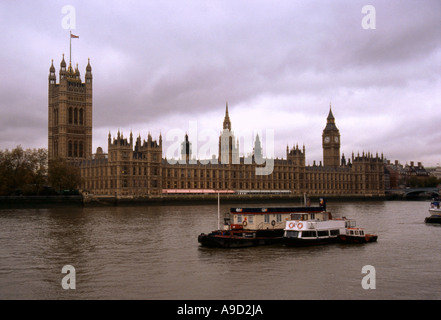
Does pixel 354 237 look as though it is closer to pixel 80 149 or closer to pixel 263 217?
pixel 263 217

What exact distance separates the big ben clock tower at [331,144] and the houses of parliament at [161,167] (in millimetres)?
1277

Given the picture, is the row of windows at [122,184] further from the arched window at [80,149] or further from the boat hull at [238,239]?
the boat hull at [238,239]

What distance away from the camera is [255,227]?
4125cm

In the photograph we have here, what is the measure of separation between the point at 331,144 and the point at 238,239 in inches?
6252

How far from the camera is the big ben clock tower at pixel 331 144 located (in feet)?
626

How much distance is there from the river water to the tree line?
2119 inches

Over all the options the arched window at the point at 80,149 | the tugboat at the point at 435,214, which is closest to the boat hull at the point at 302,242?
the tugboat at the point at 435,214

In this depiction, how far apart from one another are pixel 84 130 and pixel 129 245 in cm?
11790

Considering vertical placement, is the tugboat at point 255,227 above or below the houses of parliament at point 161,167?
below

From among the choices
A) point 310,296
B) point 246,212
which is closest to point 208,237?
point 246,212

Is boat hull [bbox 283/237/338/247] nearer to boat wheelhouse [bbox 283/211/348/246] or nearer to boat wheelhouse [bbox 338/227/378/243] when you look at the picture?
boat wheelhouse [bbox 283/211/348/246]

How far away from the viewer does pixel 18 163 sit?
100062mm

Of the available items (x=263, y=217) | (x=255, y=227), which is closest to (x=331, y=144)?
(x=263, y=217)
